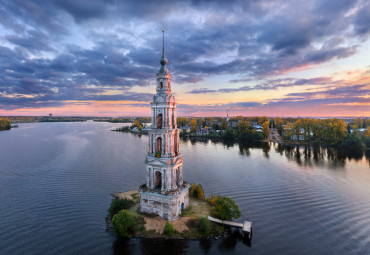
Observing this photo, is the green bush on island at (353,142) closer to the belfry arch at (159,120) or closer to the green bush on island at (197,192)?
the green bush on island at (197,192)

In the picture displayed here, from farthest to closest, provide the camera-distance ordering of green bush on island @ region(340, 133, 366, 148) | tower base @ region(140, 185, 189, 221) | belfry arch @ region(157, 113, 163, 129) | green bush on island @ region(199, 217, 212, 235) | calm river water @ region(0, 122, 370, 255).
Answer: green bush on island @ region(340, 133, 366, 148)
belfry arch @ region(157, 113, 163, 129)
tower base @ region(140, 185, 189, 221)
green bush on island @ region(199, 217, 212, 235)
calm river water @ region(0, 122, 370, 255)

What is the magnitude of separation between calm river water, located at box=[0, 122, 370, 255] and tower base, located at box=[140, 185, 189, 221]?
7.10 ft

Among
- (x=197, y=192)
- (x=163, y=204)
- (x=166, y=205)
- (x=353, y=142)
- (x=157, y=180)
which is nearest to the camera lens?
(x=166, y=205)

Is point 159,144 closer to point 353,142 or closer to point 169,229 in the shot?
point 169,229

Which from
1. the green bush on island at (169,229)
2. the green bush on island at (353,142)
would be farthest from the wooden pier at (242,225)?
the green bush on island at (353,142)

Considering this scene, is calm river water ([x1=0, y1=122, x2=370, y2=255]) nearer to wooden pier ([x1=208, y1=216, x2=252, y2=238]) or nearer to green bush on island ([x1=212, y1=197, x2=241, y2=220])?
wooden pier ([x1=208, y1=216, x2=252, y2=238])

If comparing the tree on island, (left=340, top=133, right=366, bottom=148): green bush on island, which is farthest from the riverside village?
the tree on island

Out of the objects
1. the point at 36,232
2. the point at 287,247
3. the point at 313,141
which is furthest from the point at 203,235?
the point at 313,141

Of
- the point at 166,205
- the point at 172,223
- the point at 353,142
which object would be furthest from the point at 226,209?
the point at 353,142

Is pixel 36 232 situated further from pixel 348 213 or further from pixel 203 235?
pixel 348 213

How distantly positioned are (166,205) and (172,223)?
1.48m

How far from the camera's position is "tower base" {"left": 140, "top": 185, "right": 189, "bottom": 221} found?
15750mm

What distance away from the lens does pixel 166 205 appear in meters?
15.9

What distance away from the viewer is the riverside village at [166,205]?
1493 centimetres
